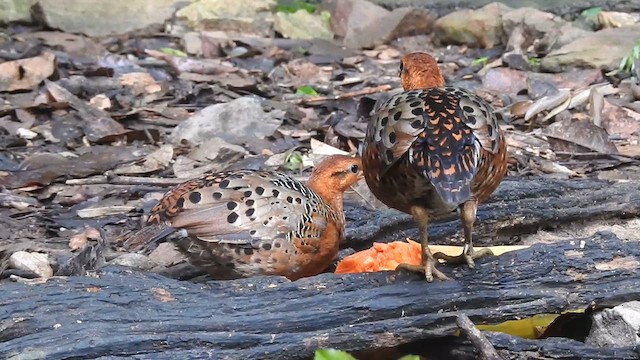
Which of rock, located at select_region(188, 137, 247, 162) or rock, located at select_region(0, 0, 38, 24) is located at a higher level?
rock, located at select_region(0, 0, 38, 24)

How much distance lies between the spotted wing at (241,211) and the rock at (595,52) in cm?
556

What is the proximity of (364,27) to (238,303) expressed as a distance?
8219mm

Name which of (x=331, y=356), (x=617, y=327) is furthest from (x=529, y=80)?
(x=331, y=356)

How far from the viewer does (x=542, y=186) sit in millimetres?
4973

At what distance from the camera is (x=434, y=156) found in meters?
3.34

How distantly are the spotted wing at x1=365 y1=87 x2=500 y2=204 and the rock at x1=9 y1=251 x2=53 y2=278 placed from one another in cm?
180

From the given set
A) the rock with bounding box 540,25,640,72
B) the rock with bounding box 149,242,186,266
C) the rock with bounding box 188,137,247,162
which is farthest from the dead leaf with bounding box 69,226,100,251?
the rock with bounding box 540,25,640,72

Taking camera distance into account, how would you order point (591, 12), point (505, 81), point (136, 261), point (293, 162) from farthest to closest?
point (591, 12) < point (505, 81) < point (293, 162) < point (136, 261)

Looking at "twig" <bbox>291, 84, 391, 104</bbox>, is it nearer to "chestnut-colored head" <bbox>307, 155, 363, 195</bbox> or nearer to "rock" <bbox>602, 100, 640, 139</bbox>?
"rock" <bbox>602, 100, 640, 139</bbox>

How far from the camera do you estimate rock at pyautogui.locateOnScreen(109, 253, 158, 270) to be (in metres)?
4.31

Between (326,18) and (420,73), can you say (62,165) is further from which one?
(326,18)

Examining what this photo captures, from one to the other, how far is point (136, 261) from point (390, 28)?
23.7ft

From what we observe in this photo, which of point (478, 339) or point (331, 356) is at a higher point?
point (331, 356)

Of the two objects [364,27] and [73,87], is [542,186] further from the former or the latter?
[364,27]
